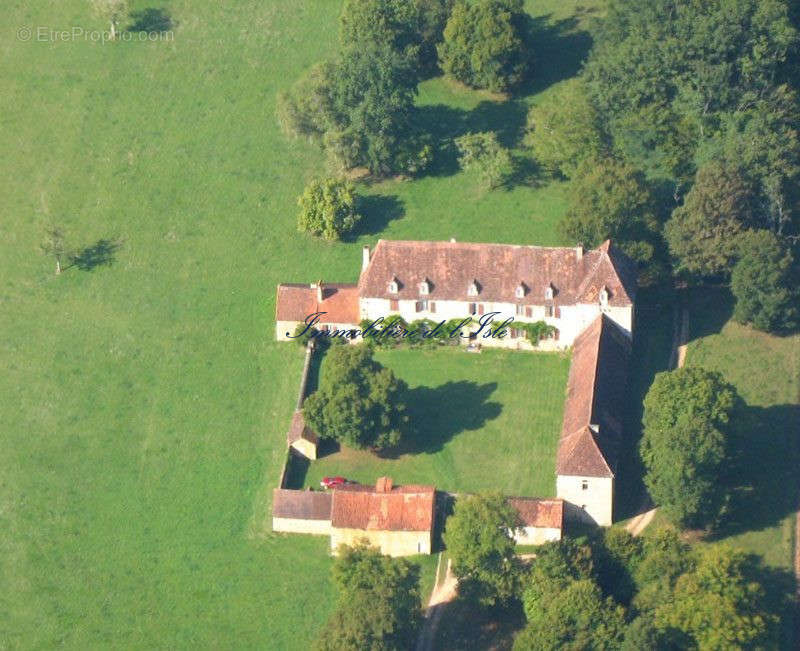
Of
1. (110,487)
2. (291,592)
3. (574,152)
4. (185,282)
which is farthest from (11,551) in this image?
(574,152)

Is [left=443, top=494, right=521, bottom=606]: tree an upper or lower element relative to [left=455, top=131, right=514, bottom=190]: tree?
lower

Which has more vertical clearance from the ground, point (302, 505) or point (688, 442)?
point (688, 442)

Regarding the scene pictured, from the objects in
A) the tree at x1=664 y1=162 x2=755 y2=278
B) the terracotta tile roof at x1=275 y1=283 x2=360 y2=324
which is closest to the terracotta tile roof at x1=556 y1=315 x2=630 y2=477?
the tree at x1=664 y1=162 x2=755 y2=278

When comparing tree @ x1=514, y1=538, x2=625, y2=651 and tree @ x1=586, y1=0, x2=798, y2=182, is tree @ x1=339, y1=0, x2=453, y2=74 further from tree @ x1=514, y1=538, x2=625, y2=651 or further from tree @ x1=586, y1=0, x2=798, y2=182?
tree @ x1=514, y1=538, x2=625, y2=651

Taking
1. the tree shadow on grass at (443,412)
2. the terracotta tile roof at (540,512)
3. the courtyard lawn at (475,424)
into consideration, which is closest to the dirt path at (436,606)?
the terracotta tile roof at (540,512)

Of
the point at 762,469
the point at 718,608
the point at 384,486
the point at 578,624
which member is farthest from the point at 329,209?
the point at 718,608

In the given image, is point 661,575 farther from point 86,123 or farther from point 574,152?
point 86,123

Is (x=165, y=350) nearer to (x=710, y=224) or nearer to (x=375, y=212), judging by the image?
(x=375, y=212)
